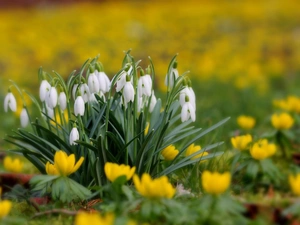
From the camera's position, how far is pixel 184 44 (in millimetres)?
8656

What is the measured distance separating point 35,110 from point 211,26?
5425 millimetres

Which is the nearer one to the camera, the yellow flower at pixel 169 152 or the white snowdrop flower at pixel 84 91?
the white snowdrop flower at pixel 84 91

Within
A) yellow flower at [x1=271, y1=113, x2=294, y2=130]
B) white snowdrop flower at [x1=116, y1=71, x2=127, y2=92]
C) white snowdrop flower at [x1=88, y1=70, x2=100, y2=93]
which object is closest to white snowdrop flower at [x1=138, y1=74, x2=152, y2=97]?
white snowdrop flower at [x1=116, y1=71, x2=127, y2=92]

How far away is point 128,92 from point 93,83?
18cm

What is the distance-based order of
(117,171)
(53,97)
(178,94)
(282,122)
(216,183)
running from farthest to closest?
(282,122)
(178,94)
(53,97)
(117,171)
(216,183)

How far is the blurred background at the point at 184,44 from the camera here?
5.85 meters

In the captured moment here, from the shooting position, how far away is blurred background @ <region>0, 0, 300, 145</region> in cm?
585

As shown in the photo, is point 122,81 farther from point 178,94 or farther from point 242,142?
point 242,142

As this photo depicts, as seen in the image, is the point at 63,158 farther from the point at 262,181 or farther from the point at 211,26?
the point at 211,26

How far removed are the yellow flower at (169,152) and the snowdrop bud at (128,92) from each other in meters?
0.44

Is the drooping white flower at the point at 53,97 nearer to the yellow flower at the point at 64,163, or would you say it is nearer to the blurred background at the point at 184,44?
the yellow flower at the point at 64,163

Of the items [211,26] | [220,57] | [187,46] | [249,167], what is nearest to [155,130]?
[249,167]

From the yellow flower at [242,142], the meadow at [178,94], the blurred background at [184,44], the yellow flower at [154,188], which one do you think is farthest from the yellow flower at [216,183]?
the blurred background at [184,44]

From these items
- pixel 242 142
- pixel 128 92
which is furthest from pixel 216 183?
pixel 242 142
